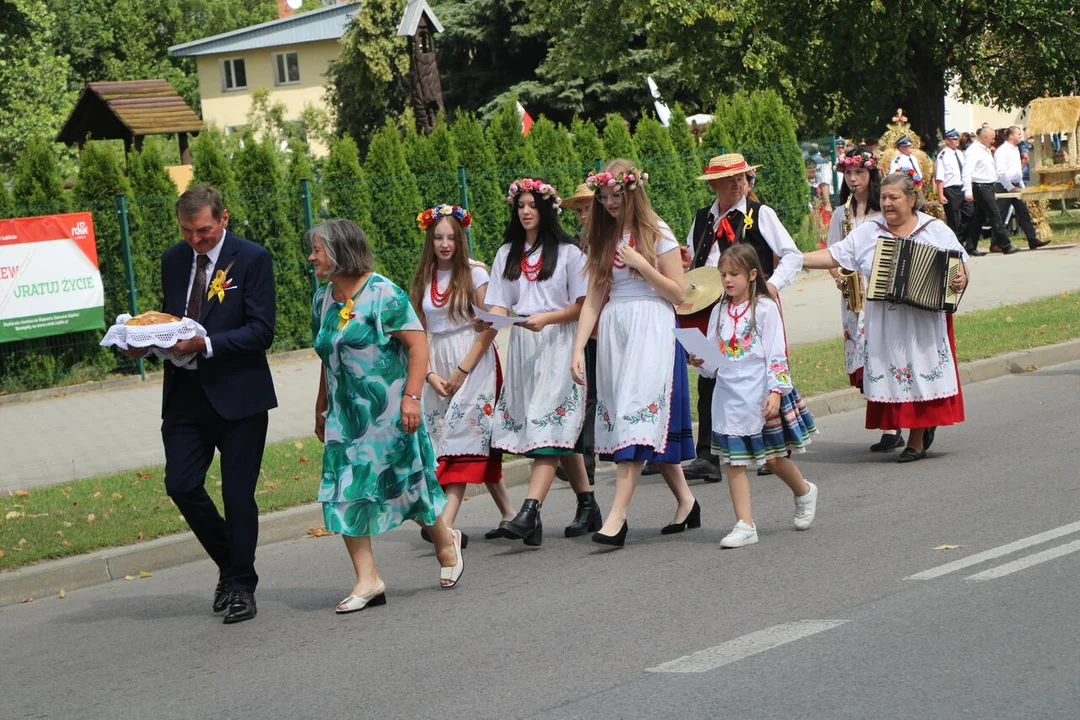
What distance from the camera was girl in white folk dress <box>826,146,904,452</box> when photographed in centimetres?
1015

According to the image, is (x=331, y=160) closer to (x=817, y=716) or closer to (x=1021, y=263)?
(x=1021, y=263)

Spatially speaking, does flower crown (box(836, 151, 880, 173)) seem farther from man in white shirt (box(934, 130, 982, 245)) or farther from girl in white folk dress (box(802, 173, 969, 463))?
man in white shirt (box(934, 130, 982, 245))

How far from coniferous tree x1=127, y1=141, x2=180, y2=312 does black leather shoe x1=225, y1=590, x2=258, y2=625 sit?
419 inches

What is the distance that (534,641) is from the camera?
20.1ft

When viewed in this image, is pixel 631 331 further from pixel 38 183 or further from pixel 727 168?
pixel 38 183

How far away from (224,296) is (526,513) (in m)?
2.08

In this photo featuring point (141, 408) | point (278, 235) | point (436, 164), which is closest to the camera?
point (141, 408)

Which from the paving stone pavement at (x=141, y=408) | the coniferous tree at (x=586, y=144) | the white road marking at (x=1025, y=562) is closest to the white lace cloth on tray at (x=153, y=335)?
the white road marking at (x=1025, y=562)

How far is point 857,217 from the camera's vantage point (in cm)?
1027

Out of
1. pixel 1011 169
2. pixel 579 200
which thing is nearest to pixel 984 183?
Answer: pixel 1011 169

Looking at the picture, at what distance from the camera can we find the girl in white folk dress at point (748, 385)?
7590mm

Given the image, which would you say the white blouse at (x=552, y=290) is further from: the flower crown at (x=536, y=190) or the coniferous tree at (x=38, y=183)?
the coniferous tree at (x=38, y=183)

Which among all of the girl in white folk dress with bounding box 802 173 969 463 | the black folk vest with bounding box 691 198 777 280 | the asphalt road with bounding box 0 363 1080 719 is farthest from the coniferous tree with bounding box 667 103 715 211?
the asphalt road with bounding box 0 363 1080 719

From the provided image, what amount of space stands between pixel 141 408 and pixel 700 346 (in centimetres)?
888
